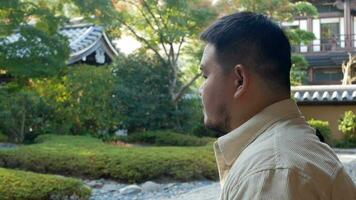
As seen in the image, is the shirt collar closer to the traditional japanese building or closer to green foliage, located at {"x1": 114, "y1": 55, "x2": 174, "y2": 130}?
green foliage, located at {"x1": 114, "y1": 55, "x2": 174, "y2": 130}

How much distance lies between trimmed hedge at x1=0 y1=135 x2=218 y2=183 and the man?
770 centimetres

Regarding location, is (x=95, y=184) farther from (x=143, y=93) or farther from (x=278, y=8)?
(x=278, y=8)

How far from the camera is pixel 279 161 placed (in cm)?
109

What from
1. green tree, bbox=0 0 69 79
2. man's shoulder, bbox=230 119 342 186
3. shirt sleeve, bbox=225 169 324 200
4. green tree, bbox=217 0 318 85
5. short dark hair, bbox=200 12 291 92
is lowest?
shirt sleeve, bbox=225 169 324 200

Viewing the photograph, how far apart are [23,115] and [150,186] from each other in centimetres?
556

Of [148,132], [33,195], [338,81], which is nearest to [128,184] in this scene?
[33,195]

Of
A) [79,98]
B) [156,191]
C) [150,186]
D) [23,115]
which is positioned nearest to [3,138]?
[23,115]

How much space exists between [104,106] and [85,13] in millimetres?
2732

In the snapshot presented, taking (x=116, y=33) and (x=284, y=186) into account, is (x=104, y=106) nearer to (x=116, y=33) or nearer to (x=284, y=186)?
(x=116, y=33)

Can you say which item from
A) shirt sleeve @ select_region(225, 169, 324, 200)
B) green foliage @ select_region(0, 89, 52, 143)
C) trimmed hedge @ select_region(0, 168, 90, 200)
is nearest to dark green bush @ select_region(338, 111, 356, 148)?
green foliage @ select_region(0, 89, 52, 143)

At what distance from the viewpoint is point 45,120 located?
13844 millimetres

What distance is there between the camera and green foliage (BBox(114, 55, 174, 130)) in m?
15.5

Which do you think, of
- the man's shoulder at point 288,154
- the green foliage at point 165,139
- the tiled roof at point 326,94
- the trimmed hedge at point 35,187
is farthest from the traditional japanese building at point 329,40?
the man's shoulder at point 288,154

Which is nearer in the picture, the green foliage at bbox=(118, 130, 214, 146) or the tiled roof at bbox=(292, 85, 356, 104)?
the green foliage at bbox=(118, 130, 214, 146)
